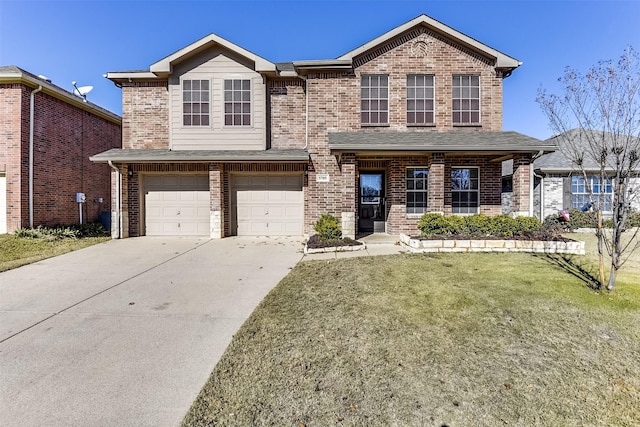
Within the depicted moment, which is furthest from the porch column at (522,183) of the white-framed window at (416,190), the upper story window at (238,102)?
the upper story window at (238,102)

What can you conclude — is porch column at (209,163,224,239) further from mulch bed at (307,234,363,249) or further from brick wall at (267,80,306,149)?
mulch bed at (307,234,363,249)

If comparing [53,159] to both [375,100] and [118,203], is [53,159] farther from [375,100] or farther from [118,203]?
[375,100]

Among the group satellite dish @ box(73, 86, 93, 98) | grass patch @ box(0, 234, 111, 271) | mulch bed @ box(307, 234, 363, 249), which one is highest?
satellite dish @ box(73, 86, 93, 98)

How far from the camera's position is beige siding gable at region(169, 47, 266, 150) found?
11586 millimetres

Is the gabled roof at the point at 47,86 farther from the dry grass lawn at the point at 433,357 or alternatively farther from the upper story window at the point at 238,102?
the dry grass lawn at the point at 433,357

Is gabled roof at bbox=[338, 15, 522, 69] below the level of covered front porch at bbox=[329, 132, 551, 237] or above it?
above

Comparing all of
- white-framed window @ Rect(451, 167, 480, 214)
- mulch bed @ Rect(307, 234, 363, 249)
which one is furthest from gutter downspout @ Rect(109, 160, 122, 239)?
white-framed window @ Rect(451, 167, 480, 214)

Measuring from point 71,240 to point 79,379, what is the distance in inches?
397

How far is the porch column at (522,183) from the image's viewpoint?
9.91 metres

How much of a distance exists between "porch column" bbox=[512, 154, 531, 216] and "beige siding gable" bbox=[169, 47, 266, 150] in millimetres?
9012

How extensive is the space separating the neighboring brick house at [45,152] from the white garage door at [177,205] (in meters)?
3.92

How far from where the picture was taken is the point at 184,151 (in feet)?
37.8

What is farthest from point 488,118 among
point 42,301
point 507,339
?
point 42,301

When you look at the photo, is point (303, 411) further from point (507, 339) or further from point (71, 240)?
point (71, 240)
